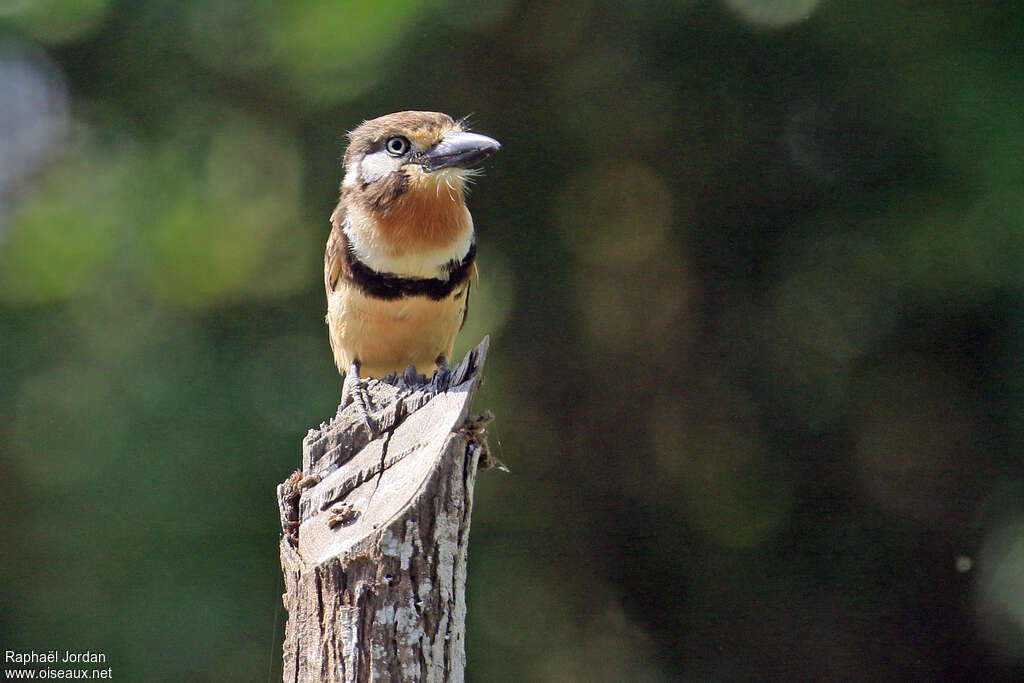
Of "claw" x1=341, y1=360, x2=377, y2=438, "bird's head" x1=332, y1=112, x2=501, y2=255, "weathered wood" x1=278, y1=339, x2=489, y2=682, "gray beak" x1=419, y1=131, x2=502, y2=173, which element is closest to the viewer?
"weathered wood" x1=278, y1=339, x2=489, y2=682

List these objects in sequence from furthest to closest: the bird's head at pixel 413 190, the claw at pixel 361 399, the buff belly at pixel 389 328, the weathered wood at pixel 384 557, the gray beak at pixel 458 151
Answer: the buff belly at pixel 389 328 → the bird's head at pixel 413 190 → the gray beak at pixel 458 151 → the claw at pixel 361 399 → the weathered wood at pixel 384 557

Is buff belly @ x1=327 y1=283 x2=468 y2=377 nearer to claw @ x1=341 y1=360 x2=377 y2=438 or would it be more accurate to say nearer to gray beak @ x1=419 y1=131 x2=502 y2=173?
claw @ x1=341 y1=360 x2=377 y2=438

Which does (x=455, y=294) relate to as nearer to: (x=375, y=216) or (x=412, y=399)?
(x=375, y=216)

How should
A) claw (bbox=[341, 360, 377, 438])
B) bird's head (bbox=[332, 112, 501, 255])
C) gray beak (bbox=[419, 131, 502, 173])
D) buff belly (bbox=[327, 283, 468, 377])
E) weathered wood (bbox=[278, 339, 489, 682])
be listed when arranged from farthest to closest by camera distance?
1. buff belly (bbox=[327, 283, 468, 377])
2. bird's head (bbox=[332, 112, 501, 255])
3. gray beak (bbox=[419, 131, 502, 173])
4. claw (bbox=[341, 360, 377, 438])
5. weathered wood (bbox=[278, 339, 489, 682])

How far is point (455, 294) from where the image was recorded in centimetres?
381

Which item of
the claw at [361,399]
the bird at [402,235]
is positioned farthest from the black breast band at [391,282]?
the claw at [361,399]

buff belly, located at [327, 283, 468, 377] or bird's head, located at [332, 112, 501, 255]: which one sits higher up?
bird's head, located at [332, 112, 501, 255]

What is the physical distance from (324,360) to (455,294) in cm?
101

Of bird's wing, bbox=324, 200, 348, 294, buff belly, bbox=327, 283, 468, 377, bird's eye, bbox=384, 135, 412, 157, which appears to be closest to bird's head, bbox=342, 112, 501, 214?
bird's eye, bbox=384, 135, 412, 157

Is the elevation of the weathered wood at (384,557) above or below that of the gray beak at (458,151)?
below

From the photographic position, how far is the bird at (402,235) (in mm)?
3613

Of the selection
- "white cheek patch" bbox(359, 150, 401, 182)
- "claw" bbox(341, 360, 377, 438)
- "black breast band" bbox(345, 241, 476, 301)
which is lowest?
"claw" bbox(341, 360, 377, 438)

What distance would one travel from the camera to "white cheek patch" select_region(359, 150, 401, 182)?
3670mm

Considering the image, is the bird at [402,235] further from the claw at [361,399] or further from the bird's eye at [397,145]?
the claw at [361,399]
